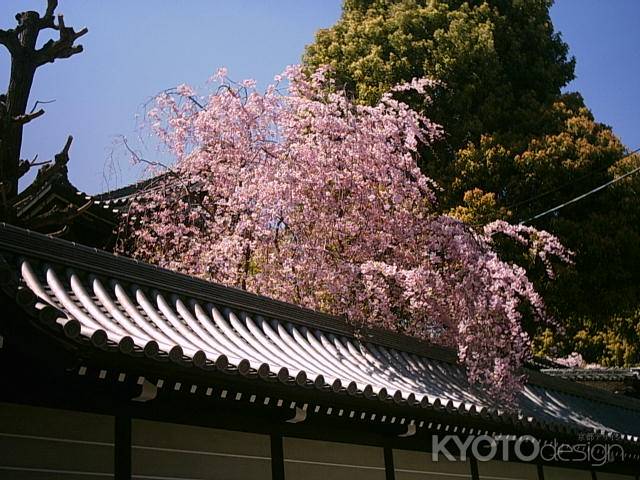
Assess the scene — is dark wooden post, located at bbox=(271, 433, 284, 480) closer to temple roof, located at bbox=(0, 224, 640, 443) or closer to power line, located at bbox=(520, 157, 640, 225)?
temple roof, located at bbox=(0, 224, 640, 443)

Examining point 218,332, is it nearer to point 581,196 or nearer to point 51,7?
point 51,7

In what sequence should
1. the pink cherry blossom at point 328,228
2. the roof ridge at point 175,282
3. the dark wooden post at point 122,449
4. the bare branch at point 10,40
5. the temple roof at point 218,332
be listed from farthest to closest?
the pink cherry blossom at point 328,228 < the bare branch at point 10,40 < the roof ridge at point 175,282 < the dark wooden post at point 122,449 < the temple roof at point 218,332

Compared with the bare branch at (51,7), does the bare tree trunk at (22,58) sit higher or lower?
lower

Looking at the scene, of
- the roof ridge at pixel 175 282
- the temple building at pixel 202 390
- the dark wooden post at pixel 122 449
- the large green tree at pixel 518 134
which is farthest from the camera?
the large green tree at pixel 518 134

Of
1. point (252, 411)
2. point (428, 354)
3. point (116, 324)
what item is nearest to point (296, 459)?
point (252, 411)

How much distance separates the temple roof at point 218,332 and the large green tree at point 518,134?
10027mm

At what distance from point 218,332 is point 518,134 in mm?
16130

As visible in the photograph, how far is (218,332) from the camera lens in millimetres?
7012

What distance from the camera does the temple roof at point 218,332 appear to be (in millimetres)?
5027

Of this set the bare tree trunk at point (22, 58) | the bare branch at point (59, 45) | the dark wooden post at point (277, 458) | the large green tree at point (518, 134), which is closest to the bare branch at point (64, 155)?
the bare tree trunk at point (22, 58)

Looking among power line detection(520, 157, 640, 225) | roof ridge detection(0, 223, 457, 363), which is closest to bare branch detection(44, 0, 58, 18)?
roof ridge detection(0, 223, 457, 363)

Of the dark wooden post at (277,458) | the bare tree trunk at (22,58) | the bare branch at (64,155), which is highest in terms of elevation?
the bare tree trunk at (22,58)

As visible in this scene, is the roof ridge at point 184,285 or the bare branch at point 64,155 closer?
the roof ridge at point 184,285

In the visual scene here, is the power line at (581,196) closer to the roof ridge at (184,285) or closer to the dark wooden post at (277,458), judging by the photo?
the roof ridge at (184,285)
